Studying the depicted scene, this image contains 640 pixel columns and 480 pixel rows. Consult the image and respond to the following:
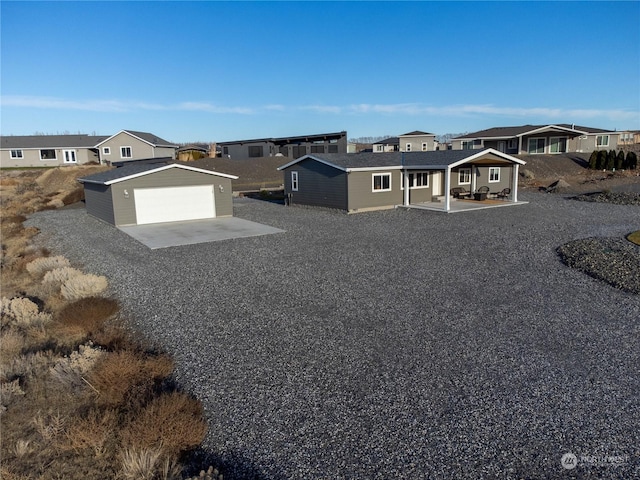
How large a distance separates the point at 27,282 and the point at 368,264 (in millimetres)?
9642

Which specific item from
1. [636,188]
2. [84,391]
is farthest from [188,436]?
[636,188]

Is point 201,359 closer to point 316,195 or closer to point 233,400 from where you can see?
point 233,400

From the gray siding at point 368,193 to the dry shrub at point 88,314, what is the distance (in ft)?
48.5

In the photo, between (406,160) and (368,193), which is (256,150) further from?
(368,193)

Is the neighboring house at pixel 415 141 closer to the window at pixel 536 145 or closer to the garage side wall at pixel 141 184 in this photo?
the window at pixel 536 145

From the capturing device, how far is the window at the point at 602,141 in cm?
5433

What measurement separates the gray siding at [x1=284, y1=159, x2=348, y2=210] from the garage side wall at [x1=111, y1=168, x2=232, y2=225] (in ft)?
18.7

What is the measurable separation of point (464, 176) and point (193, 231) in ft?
55.1

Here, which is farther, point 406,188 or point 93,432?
point 406,188

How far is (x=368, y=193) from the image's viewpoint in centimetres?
2339

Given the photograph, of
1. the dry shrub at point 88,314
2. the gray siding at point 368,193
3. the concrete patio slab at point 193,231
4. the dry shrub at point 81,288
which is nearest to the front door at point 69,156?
the concrete patio slab at point 193,231

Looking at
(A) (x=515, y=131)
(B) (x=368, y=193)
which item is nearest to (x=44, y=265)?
(B) (x=368, y=193)

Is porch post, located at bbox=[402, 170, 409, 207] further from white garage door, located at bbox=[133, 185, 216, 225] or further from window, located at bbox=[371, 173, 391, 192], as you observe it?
white garage door, located at bbox=[133, 185, 216, 225]

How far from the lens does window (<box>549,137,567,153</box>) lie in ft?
170
